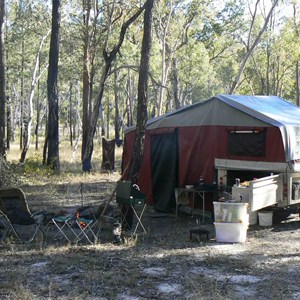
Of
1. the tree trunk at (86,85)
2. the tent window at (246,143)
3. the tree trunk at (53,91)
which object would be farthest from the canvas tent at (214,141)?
the tree trunk at (86,85)

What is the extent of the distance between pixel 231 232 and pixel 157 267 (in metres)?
1.88

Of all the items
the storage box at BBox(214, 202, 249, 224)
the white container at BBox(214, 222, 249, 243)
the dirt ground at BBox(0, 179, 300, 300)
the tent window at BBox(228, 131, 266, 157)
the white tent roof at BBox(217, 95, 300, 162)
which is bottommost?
the dirt ground at BBox(0, 179, 300, 300)

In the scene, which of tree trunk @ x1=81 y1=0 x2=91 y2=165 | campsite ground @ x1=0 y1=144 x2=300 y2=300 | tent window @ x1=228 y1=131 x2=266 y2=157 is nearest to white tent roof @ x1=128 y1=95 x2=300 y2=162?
tent window @ x1=228 y1=131 x2=266 y2=157

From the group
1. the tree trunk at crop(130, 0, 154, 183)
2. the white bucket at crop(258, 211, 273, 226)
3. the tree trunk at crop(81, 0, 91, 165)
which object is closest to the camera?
the tree trunk at crop(130, 0, 154, 183)

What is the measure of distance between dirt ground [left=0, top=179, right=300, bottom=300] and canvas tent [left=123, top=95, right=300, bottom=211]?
1.55 meters

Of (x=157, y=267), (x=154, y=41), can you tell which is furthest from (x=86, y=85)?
(x=157, y=267)

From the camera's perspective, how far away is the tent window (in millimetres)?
8844

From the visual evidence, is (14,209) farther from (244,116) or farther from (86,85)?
(86,85)

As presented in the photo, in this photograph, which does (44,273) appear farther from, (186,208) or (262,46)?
(262,46)

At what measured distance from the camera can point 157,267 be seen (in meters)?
5.61

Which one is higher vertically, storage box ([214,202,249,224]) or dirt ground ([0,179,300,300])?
storage box ([214,202,249,224])

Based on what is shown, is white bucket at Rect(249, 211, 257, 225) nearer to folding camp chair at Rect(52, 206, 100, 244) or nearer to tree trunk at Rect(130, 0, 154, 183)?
tree trunk at Rect(130, 0, 154, 183)

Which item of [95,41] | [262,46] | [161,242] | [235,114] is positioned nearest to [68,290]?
[161,242]

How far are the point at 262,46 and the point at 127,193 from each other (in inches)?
1095
